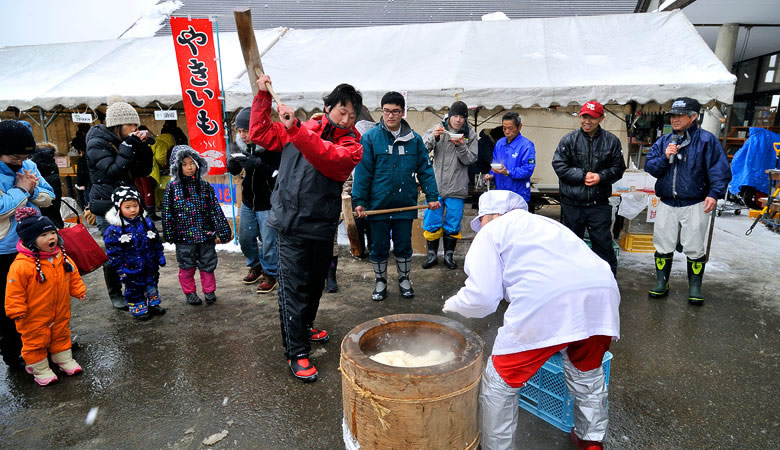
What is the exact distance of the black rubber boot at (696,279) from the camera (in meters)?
4.54

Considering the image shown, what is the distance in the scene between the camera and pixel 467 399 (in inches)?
82.7

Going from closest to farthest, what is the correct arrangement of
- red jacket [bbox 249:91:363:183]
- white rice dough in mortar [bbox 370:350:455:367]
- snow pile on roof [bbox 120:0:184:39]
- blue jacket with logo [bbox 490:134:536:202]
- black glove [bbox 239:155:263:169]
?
white rice dough in mortar [bbox 370:350:455:367] → red jacket [bbox 249:91:363:183] → black glove [bbox 239:155:263:169] → blue jacket with logo [bbox 490:134:536:202] → snow pile on roof [bbox 120:0:184:39]

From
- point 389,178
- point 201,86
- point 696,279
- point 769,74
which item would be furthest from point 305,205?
point 769,74

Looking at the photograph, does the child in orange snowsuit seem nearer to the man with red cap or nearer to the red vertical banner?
the red vertical banner

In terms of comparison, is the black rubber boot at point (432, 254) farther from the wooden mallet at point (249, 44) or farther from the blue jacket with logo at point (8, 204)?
the blue jacket with logo at point (8, 204)

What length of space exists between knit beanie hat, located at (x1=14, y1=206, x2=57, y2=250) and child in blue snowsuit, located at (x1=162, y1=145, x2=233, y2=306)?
3.80ft

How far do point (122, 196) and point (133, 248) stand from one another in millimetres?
494

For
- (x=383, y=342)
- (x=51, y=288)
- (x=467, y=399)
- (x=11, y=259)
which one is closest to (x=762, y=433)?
(x=467, y=399)

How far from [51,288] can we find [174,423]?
139cm

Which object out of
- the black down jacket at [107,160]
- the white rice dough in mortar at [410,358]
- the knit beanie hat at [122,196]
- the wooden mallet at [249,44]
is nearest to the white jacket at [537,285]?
the white rice dough in mortar at [410,358]

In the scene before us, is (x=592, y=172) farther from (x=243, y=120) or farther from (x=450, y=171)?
(x=243, y=120)

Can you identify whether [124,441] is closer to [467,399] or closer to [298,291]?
[298,291]

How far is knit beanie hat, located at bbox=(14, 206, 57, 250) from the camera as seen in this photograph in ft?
9.92

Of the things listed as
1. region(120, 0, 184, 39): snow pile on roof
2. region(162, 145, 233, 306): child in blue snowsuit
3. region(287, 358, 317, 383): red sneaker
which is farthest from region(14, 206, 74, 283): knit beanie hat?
region(120, 0, 184, 39): snow pile on roof
